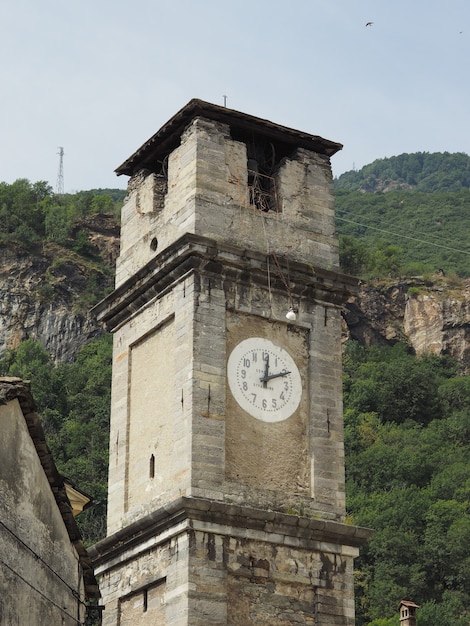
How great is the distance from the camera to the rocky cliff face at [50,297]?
79.5 meters

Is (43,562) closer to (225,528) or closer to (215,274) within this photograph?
(225,528)

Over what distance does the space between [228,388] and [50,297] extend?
2273 inches

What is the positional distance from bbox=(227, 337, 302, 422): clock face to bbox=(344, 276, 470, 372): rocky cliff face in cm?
5494

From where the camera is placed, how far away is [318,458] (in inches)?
946

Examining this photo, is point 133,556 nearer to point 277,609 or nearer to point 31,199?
point 277,609

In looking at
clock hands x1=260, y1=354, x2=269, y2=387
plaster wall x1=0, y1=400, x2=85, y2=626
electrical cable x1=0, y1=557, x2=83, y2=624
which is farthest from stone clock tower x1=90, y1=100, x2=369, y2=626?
plaster wall x1=0, y1=400, x2=85, y2=626

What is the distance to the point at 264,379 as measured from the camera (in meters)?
24.1

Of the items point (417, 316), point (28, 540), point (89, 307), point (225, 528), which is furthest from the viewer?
point (417, 316)

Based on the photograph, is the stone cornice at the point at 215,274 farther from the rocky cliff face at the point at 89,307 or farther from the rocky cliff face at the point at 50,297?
the rocky cliff face at the point at 89,307

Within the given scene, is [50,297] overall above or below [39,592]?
above

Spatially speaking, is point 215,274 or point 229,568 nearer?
point 229,568

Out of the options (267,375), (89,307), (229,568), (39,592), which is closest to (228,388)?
(267,375)

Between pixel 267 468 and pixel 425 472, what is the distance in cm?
4097

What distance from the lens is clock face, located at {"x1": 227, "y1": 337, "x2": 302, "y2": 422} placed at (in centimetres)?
2378
